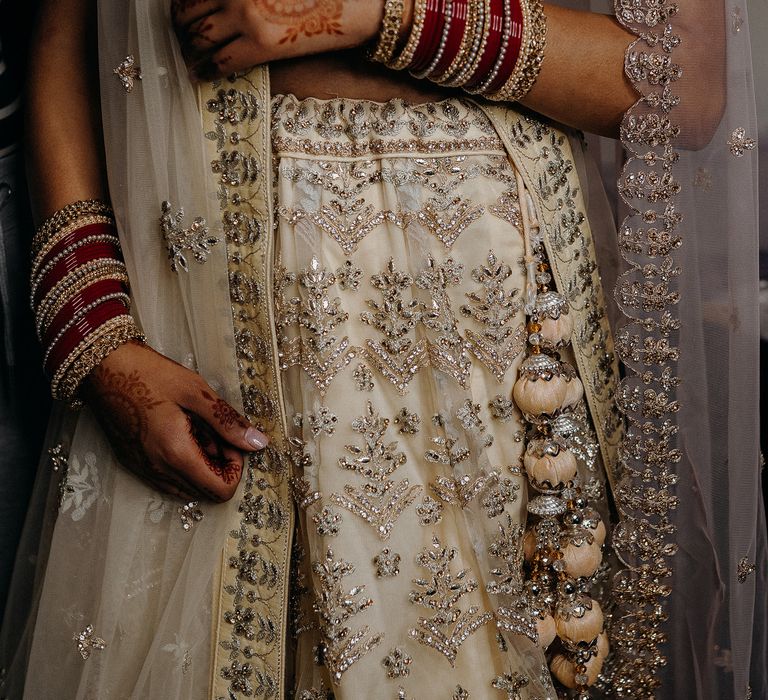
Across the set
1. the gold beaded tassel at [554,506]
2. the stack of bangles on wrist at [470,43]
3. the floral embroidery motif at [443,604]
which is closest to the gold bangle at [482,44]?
the stack of bangles on wrist at [470,43]

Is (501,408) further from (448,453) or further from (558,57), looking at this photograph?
(558,57)

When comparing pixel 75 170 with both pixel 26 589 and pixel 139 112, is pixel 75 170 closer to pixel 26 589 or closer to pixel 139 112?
pixel 139 112

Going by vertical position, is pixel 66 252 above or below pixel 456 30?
below

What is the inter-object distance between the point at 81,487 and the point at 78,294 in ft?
0.66

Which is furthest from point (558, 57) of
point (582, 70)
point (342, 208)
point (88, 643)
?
point (88, 643)

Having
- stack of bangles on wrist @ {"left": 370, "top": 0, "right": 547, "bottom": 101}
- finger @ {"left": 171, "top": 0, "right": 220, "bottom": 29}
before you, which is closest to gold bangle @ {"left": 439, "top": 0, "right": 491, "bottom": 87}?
stack of bangles on wrist @ {"left": 370, "top": 0, "right": 547, "bottom": 101}

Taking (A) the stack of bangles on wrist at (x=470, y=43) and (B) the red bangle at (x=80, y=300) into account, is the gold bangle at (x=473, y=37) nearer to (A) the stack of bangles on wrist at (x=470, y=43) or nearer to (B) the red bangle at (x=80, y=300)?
(A) the stack of bangles on wrist at (x=470, y=43)

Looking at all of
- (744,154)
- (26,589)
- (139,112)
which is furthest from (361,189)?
(26,589)

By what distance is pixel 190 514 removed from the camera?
80 cm

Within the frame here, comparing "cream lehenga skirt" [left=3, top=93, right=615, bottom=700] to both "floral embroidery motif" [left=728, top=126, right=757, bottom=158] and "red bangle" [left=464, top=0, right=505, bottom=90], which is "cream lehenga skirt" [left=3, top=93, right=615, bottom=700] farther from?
"floral embroidery motif" [left=728, top=126, right=757, bottom=158]

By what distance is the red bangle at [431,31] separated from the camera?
0.72 metres

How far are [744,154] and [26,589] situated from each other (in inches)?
36.5

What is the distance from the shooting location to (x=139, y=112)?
791 millimetres

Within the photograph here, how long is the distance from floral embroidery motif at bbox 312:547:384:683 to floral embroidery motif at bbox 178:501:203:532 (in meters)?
0.14
